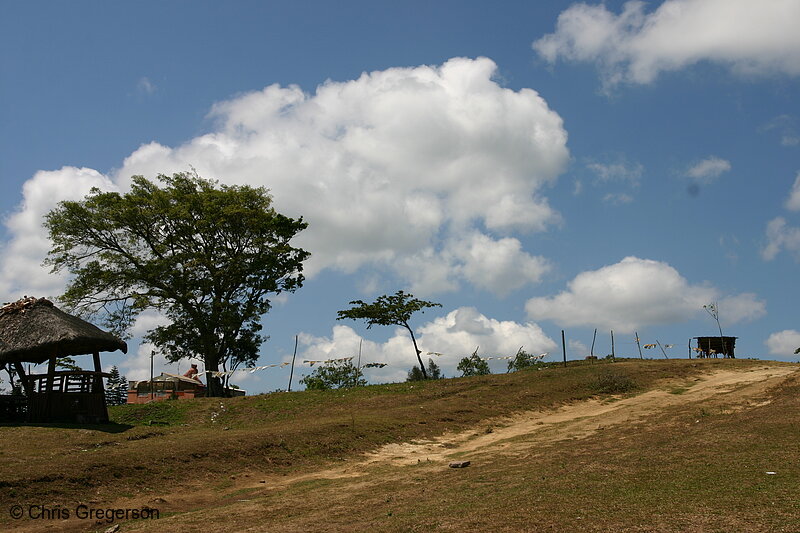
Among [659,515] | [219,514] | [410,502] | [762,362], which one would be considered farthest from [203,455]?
[762,362]

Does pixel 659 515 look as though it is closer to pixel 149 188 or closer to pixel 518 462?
pixel 518 462

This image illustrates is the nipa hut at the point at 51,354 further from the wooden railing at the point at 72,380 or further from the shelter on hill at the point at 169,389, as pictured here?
the shelter on hill at the point at 169,389

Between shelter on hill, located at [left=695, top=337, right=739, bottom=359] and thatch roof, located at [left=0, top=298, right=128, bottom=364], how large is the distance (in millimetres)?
42114

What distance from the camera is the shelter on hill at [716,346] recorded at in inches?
1941

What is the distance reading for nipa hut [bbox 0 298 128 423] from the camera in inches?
1016

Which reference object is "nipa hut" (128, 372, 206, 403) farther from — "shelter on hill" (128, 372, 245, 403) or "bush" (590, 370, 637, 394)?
"bush" (590, 370, 637, 394)

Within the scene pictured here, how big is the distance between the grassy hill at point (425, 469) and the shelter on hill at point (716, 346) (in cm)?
2211

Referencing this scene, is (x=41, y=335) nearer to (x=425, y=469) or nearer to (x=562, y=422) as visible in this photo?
(x=425, y=469)

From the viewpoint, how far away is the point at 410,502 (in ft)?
46.3

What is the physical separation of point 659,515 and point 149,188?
40.8m

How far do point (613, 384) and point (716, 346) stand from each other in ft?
70.8

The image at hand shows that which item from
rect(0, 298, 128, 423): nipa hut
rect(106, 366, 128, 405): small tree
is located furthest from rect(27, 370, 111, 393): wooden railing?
rect(106, 366, 128, 405): small tree

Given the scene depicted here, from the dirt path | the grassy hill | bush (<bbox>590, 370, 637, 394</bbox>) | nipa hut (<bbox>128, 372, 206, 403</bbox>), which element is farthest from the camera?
nipa hut (<bbox>128, 372, 206, 403</bbox>)

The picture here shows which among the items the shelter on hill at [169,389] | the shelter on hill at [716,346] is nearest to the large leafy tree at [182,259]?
the shelter on hill at [169,389]
